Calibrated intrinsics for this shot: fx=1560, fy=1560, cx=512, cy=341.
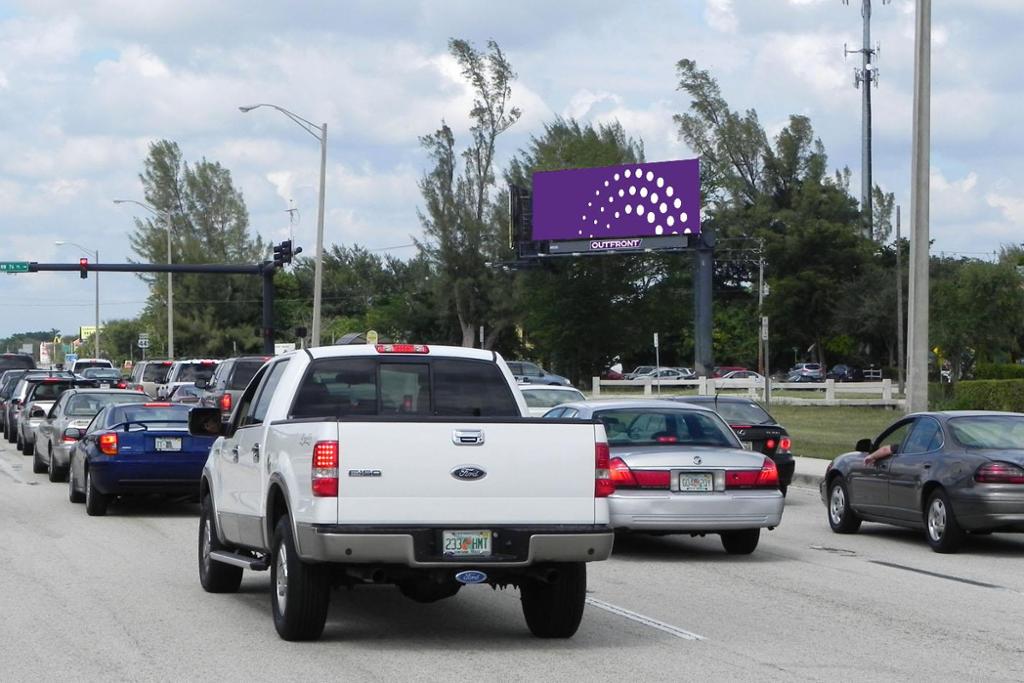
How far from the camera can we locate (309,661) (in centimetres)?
955

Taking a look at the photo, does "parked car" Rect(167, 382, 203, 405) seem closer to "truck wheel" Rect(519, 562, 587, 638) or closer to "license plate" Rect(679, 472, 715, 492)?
"license plate" Rect(679, 472, 715, 492)

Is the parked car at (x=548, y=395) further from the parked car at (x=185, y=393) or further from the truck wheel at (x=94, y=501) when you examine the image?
the parked car at (x=185, y=393)

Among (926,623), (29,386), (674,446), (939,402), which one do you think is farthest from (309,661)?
(939,402)

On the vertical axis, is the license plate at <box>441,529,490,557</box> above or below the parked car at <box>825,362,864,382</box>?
below

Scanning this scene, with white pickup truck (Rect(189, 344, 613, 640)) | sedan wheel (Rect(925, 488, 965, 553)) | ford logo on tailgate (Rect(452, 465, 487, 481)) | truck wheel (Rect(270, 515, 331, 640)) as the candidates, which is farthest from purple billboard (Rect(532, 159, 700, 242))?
ford logo on tailgate (Rect(452, 465, 487, 481))

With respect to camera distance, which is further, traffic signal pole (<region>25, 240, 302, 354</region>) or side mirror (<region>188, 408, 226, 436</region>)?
traffic signal pole (<region>25, 240, 302, 354</region>)

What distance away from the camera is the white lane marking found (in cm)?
1069

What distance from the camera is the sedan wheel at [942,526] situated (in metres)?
15.8

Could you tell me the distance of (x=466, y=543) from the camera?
9.67m

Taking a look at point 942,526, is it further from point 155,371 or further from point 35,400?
point 155,371

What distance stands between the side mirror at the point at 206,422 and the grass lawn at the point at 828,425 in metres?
19.9

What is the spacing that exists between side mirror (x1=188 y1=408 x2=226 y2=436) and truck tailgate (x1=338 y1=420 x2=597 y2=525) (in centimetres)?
325

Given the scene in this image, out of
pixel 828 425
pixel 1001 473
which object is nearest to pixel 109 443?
pixel 1001 473

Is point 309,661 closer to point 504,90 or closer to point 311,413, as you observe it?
point 311,413
